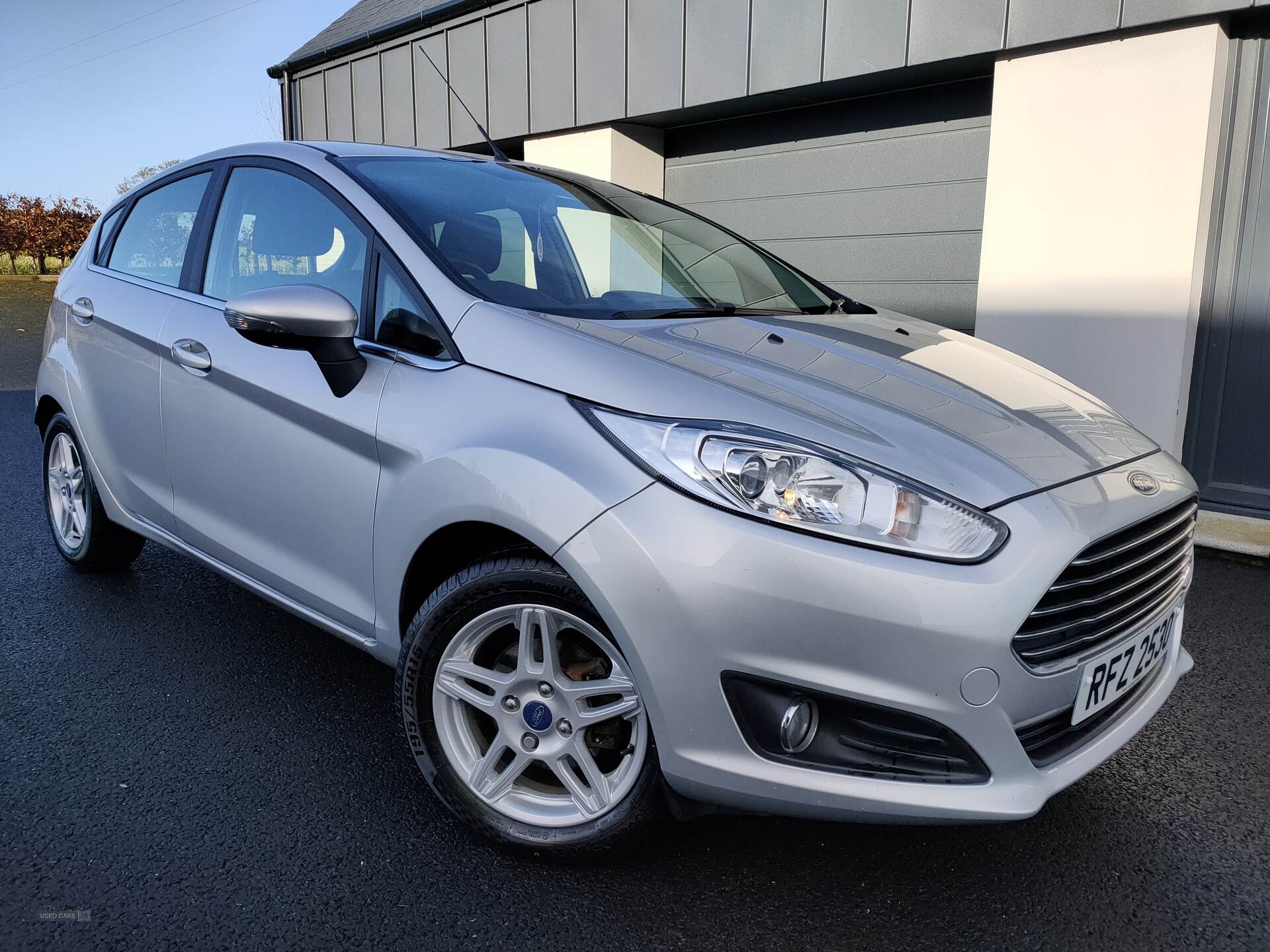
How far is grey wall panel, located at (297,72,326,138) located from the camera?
10.6 metres

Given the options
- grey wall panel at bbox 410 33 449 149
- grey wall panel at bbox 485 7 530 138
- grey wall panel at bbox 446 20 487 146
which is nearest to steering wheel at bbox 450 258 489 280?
grey wall panel at bbox 485 7 530 138

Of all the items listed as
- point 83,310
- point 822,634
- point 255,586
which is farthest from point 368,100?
point 822,634

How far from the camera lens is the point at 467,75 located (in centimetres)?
A: 865

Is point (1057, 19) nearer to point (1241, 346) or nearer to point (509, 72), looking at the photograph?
point (1241, 346)

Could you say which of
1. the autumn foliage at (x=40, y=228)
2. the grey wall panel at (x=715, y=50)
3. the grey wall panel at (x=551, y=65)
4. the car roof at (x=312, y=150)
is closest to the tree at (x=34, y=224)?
the autumn foliage at (x=40, y=228)

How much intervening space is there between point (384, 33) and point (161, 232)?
23.0 ft

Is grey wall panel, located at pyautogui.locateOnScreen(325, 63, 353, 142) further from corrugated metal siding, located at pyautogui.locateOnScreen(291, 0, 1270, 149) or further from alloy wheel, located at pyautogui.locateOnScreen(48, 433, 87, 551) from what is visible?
alloy wheel, located at pyautogui.locateOnScreen(48, 433, 87, 551)

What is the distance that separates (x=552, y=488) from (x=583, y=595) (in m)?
0.21

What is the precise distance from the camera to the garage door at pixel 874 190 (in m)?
5.95

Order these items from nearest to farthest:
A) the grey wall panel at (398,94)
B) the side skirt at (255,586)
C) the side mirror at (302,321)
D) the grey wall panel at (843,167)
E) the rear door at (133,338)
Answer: the side mirror at (302,321)
the side skirt at (255,586)
the rear door at (133,338)
the grey wall panel at (843,167)
the grey wall panel at (398,94)

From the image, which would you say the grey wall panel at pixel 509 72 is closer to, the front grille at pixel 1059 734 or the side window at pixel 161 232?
the side window at pixel 161 232

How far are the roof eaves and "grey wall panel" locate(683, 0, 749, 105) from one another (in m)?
2.30

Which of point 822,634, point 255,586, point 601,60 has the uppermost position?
point 601,60

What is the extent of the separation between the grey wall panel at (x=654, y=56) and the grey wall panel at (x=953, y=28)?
6.08 feet
